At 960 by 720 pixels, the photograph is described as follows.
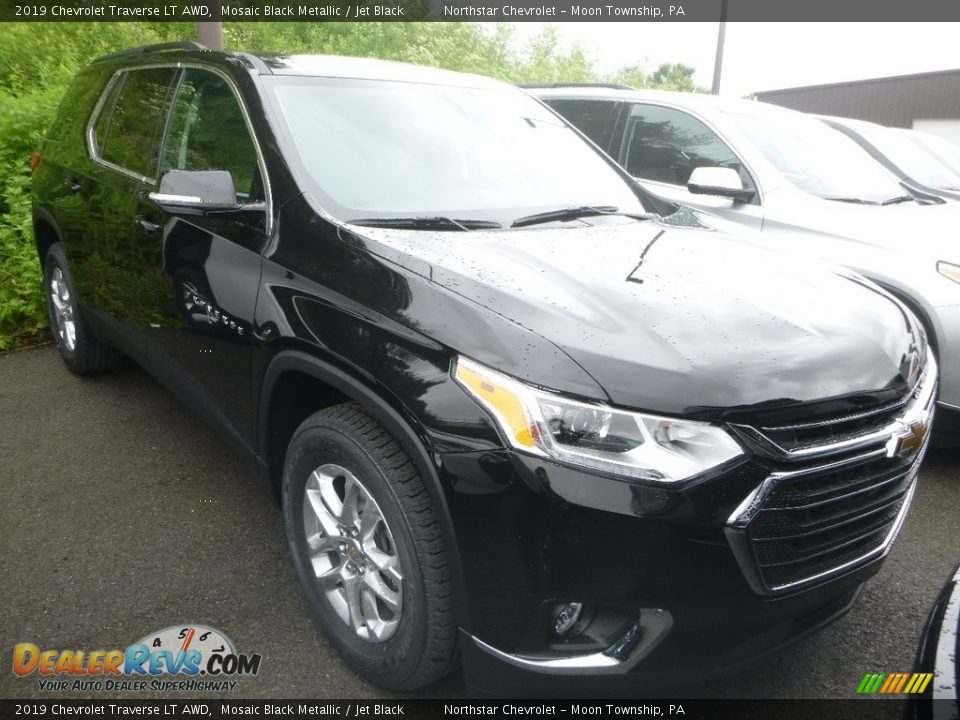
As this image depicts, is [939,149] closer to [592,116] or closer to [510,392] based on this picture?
[592,116]

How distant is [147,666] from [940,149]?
→ 992 centimetres

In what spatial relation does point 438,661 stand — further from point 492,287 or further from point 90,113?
point 90,113

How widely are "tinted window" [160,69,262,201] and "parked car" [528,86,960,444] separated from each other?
1.92 metres

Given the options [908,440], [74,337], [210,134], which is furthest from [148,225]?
[908,440]

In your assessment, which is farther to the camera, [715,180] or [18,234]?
[18,234]

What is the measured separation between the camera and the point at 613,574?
1.67 metres

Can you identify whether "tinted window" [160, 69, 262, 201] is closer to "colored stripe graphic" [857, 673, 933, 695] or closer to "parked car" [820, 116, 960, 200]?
"colored stripe graphic" [857, 673, 933, 695]

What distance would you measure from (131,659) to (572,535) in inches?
59.9

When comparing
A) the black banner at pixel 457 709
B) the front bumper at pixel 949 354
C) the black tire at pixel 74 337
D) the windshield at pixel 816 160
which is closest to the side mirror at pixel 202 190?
the black banner at pixel 457 709

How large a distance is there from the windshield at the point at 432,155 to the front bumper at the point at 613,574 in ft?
3.67

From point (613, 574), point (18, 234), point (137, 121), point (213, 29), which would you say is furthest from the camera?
point (213, 29)

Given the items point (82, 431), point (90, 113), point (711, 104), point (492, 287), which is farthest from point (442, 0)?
point (492, 287)

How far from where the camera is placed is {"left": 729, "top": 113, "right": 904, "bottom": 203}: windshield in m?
4.71

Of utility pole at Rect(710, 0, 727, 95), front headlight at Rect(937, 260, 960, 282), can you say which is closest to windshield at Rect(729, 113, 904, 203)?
front headlight at Rect(937, 260, 960, 282)
